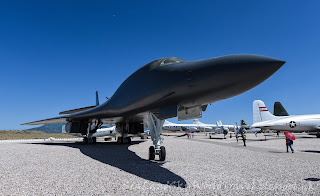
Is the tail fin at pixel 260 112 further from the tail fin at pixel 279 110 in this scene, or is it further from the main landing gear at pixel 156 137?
the main landing gear at pixel 156 137

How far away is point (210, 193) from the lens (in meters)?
3.56

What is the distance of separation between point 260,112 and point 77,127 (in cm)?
2885

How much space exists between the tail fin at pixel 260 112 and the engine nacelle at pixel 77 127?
92.0 ft

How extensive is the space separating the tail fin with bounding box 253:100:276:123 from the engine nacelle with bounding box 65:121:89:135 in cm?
2805

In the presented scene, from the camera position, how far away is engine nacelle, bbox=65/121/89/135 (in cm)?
1477

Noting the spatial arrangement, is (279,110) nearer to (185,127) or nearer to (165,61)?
(185,127)

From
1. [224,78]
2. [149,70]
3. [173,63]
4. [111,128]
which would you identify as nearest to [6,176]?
[149,70]

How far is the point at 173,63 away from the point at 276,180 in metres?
4.01

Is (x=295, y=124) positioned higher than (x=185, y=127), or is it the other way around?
(x=295, y=124)

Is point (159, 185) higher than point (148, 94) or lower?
lower

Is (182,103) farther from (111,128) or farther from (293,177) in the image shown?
(111,128)

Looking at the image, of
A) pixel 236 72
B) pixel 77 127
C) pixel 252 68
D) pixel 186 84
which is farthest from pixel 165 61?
pixel 77 127

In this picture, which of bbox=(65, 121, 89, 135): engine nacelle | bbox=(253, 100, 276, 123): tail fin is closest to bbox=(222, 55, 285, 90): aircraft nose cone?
bbox=(65, 121, 89, 135): engine nacelle

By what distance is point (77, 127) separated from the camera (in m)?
14.8
